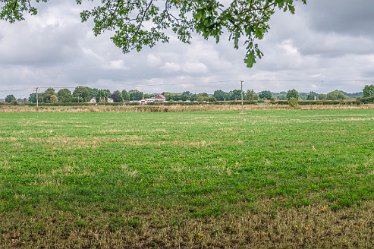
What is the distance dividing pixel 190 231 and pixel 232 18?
387 cm

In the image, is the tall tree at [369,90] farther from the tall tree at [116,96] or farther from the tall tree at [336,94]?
the tall tree at [116,96]

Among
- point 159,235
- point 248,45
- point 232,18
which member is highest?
point 232,18

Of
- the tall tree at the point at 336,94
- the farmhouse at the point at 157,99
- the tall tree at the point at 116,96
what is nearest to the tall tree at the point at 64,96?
the tall tree at the point at 116,96

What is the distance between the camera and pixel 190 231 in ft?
23.6

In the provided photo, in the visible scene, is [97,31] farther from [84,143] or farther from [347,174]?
[84,143]

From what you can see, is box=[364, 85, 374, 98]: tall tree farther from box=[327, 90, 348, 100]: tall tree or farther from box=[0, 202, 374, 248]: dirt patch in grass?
box=[0, 202, 374, 248]: dirt patch in grass

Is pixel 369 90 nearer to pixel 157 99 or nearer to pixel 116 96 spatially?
pixel 157 99

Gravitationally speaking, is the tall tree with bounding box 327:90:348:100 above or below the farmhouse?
above

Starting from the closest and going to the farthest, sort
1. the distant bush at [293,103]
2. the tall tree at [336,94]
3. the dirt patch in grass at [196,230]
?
the dirt patch in grass at [196,230], the distant bush at [293,103], the tall tree at [336,94]

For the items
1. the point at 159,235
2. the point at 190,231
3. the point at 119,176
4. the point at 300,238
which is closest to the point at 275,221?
the point at 300,238

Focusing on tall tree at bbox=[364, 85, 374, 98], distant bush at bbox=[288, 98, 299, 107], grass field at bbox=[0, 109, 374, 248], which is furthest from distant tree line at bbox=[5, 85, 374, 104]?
grass field at bbox=[0, 109, 374, 248]

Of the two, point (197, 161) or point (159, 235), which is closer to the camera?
point (159, 235)

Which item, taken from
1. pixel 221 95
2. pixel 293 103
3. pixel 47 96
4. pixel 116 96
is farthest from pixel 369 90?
pixel 47 96

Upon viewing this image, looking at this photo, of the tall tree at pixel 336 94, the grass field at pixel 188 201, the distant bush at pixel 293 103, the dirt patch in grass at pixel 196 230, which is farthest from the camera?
the tall tree at pixel 336 94
